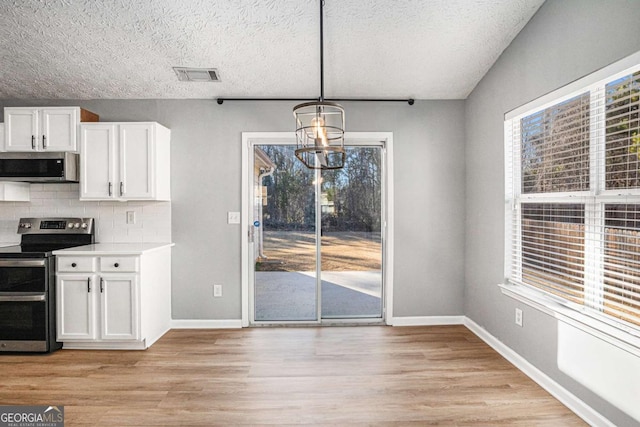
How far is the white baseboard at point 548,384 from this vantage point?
219 centimetres

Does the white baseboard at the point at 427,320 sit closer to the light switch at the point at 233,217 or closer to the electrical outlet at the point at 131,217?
the light switch at the point at 233,217

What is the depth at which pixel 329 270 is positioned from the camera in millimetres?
4047

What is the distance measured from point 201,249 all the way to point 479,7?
10.8 feet

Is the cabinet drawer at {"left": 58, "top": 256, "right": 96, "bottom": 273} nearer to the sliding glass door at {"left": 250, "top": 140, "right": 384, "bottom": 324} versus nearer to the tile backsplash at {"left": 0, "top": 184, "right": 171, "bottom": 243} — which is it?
the tile backsplash at {"left": 0, "top": 184, "right": 171, "bottom": 243}

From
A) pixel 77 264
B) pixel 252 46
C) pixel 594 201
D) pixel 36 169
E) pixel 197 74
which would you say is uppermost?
pixel 252 46

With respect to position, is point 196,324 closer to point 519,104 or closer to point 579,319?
point 579,319

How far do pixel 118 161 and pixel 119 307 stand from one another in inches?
53.6

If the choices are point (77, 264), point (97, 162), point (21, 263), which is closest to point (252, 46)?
point (97, 162)

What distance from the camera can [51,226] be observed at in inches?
148

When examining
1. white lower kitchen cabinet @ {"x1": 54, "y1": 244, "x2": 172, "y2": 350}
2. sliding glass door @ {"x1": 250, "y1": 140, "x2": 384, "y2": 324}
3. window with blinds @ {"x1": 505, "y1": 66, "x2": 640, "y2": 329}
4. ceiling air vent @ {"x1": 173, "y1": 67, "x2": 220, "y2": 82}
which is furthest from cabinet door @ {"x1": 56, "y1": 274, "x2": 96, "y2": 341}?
window with blinds @ {"x1": 505, "y1": 66, "x2": 640, "y2": 329}

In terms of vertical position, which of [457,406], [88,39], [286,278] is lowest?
[457,406]

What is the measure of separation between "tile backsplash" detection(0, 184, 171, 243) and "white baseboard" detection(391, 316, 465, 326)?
2.61 metres

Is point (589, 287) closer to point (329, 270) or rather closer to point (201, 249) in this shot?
point (329, 270)

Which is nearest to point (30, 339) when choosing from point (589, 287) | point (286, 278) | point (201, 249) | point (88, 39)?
point (201, 249)
